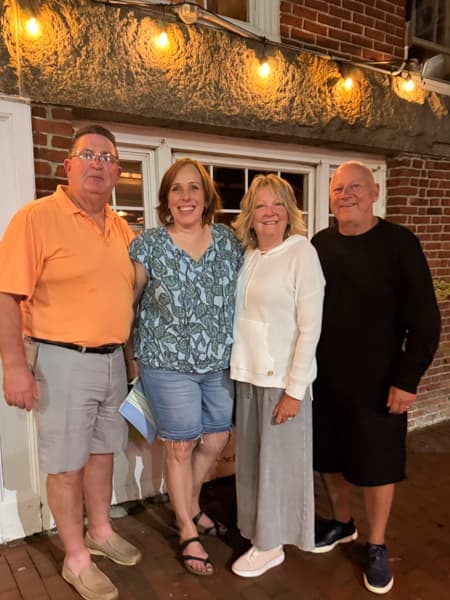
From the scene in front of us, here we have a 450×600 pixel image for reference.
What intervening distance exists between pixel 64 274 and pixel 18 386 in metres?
0.44

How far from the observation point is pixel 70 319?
69.8 inches

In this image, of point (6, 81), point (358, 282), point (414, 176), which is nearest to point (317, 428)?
point (358, 282)

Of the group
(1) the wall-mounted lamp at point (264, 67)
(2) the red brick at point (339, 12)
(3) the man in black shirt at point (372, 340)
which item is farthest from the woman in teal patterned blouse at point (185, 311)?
(2) the red brick at point (339, 12)

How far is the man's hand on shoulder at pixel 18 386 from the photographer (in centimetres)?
169

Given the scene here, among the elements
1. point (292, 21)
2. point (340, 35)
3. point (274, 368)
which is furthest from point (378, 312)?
point (340, 35)

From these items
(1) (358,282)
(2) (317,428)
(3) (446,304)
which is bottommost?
(2) (317,428)

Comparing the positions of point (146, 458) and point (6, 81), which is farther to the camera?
point (146, 458)

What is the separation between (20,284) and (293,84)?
78.9 inches

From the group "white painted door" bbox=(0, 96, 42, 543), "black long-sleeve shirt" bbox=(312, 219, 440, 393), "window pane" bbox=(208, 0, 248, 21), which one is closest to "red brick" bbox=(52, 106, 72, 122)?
"white painted door" bbox=(0, 96, 42, 543)

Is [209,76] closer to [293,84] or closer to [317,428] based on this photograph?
[293,84]

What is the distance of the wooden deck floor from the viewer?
1.94m

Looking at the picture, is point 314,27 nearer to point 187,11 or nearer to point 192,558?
point 187,11

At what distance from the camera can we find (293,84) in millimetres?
2771

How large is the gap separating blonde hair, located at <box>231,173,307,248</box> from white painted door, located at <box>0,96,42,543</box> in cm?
99
